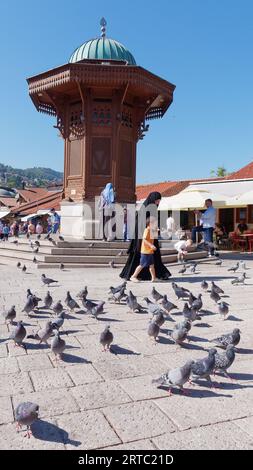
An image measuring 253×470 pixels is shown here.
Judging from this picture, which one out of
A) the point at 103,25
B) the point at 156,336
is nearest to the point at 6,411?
the point at 156,336

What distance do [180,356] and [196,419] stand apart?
4.42 feet

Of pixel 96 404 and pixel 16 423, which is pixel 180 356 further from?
pixel 16 423

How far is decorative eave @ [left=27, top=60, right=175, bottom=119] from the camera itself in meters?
A: 13.5

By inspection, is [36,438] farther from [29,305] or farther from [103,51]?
[103,51]

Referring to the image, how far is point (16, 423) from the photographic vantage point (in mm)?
2713

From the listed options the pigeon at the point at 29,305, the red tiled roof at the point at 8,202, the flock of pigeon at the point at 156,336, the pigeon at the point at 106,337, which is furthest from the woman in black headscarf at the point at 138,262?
the red tiled roof at the point at 8,202

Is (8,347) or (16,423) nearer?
(16,423)

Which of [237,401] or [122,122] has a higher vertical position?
[122,122]

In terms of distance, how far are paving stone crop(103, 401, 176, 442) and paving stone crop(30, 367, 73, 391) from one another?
2.09ft

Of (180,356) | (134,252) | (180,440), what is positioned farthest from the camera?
(134,252)

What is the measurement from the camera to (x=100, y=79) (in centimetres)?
1347

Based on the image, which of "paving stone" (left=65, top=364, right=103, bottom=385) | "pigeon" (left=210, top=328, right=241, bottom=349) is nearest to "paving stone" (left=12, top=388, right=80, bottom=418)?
"paving stone" (left=65, top=364, right=103, bottom=385)

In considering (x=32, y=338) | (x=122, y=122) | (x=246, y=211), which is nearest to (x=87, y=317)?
(x=32, y=338)

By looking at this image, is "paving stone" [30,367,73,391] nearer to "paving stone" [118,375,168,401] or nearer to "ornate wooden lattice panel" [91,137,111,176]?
"paving stone" [118,375,168,401]
